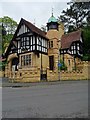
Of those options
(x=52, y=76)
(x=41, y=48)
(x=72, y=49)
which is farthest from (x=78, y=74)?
(x=72, y=49)

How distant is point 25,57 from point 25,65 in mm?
1138

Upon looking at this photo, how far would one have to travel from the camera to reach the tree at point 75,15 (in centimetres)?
5356

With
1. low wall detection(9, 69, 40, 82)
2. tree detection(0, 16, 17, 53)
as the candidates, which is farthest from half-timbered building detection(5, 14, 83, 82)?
tree detection(0, 16, 17, 53)

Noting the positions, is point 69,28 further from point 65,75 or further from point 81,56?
point 65,75

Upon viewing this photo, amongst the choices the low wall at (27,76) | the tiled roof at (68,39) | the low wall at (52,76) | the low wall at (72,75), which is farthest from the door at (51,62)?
the low wall at (27,76)

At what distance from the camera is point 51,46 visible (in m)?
38.9

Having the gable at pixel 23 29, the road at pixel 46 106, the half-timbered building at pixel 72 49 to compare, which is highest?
the gable at pixel 23 29

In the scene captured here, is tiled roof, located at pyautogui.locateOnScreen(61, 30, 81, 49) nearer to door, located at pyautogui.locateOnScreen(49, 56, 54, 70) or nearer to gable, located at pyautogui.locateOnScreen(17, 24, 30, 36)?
door, located at pyautogui.locateOnScreen(49, 56, 54, 70)

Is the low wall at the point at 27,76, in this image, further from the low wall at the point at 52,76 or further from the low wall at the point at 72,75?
the low wall at the point at 72,75

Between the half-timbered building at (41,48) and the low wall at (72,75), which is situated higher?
the half-timbered building at (41,48)

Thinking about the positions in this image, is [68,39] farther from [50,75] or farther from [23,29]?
[50,75]

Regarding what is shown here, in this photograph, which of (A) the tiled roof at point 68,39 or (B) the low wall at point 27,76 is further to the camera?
(A) the tiled roof at point 68,39

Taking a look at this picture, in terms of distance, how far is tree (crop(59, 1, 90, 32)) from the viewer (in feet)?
176

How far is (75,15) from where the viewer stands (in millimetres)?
54844
